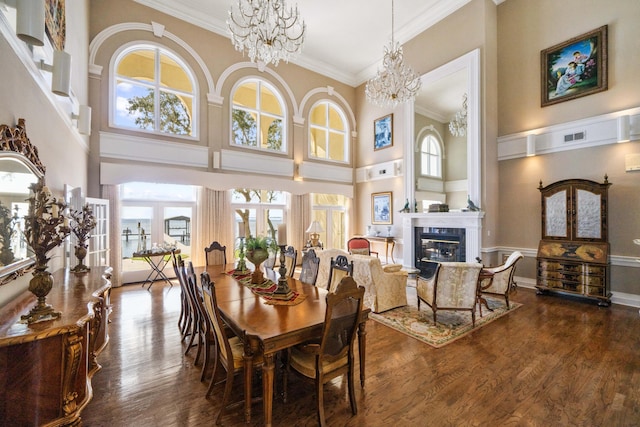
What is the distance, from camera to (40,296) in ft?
5.36

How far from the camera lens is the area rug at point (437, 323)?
11.3 ft

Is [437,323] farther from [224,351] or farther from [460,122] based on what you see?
[460,122]

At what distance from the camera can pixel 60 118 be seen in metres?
3.38

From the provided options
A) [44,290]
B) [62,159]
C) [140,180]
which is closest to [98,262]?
[140,180]

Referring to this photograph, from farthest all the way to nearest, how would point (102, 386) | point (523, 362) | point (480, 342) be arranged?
point (480, 342) → point (523, 362) → point (102, 386)

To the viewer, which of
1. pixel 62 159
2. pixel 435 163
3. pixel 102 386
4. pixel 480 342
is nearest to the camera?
pixel 102 386

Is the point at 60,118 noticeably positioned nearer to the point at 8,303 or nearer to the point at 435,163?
the point at 8,303

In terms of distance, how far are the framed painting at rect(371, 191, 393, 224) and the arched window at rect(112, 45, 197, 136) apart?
18.4 feet

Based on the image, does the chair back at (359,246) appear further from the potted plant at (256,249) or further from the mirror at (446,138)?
the potted plant at (256,249)

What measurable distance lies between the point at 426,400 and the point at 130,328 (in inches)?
148

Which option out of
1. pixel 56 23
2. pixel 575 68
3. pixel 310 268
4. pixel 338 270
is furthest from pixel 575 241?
pixel 56 23

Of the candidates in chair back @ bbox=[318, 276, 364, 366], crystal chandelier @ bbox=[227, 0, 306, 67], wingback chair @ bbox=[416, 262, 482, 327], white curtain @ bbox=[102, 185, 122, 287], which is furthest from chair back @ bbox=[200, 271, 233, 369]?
white curtain @ bbox=[102, 185, 122, 287]

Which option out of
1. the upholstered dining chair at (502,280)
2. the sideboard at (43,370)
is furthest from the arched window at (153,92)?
the upholstered dining chair at (502,280)

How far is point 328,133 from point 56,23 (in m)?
6.99
